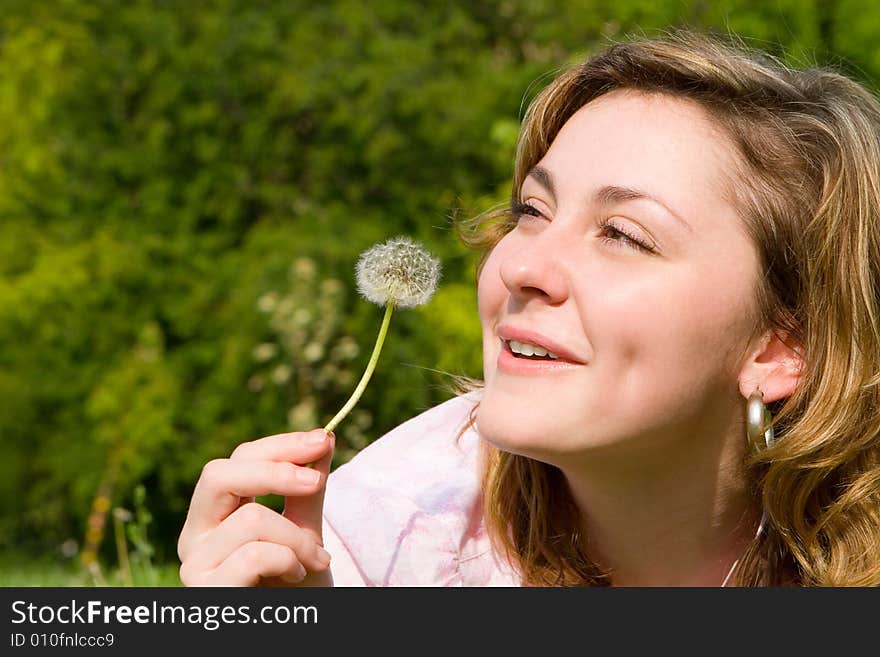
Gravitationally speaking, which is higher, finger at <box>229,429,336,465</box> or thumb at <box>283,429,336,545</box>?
finger at <box>229,429,336,465</box>

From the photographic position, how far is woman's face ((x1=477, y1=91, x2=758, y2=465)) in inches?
68.6

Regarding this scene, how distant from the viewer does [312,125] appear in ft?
21.5

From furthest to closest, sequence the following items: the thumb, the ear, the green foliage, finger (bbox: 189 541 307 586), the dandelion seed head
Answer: the green foliage < the ear < the dandelion seed head < the thumb < finger (bbox: 189 541 307 586)

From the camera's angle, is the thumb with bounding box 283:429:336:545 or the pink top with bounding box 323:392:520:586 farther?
the pink top with bounding box 323:392:520:586

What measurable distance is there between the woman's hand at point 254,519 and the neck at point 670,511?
50cm

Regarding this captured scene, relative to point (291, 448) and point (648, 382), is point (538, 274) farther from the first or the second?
point (291, 448)

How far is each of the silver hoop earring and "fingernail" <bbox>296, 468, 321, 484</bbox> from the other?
791 mm

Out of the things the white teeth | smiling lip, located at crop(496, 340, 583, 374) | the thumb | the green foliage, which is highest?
the green foliage

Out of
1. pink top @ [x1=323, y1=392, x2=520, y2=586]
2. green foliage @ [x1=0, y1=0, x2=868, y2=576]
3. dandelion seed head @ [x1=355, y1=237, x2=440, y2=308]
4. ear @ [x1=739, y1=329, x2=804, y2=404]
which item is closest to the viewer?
dandelion seed head @ [x1=355, y1=237, x2=440, y2=308]

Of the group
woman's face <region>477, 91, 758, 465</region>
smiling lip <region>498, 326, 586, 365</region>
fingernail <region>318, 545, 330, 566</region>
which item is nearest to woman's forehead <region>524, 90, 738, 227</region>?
woman's face <region>477, 91, 758, 465</region>

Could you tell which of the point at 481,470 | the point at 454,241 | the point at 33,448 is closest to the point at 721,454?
the point at 481,470

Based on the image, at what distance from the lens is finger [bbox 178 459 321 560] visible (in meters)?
1.65

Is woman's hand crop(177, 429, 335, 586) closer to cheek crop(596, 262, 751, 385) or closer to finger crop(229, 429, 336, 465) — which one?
finger crop(229, 429, 336, 465)

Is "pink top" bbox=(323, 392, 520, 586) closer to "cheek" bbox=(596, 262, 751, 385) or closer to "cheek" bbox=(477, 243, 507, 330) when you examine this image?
"cheek" bbox=(477, 243, 507, 330)
